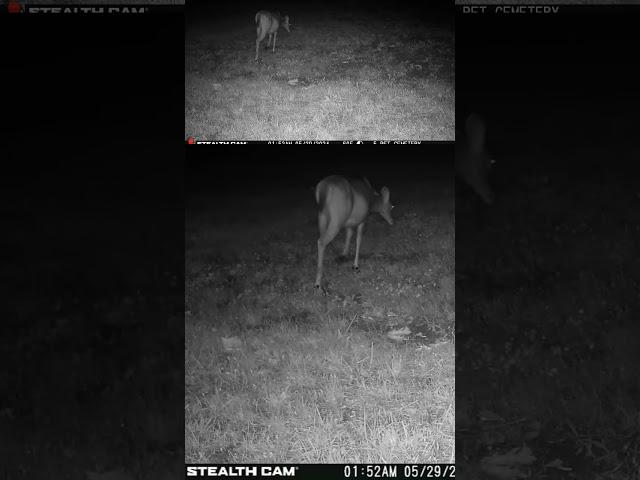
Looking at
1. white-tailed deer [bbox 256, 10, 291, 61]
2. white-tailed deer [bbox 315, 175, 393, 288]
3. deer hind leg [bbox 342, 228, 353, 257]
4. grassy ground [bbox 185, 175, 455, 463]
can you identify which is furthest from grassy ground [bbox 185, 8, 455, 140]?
deer hind leg [bbox 342, 228, 353, 257]

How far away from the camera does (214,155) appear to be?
16.4 ft

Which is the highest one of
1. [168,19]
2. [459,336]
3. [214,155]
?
[168,19]

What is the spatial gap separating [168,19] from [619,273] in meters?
3.63

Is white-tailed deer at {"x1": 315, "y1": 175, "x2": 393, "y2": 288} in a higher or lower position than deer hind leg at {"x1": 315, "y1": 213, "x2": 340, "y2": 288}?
higher

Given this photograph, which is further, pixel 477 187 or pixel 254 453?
pixel 477 187

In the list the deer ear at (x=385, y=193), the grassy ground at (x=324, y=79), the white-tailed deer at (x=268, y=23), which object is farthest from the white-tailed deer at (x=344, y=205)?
the white-tailed deer at (x=268, y=23)

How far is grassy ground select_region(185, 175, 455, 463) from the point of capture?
189 inches

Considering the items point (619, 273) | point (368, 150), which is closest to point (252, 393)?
point (368, 150)

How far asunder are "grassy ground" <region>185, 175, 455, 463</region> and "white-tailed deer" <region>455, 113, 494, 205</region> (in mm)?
233

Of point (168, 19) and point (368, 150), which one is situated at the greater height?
point (168, 19)

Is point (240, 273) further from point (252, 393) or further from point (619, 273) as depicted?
point (619, 273)

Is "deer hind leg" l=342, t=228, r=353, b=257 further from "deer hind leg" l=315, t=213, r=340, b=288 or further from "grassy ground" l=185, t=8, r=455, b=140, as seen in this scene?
"grassy ground" l=185, t=8, r=455, b=140

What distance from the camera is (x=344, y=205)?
5062mm

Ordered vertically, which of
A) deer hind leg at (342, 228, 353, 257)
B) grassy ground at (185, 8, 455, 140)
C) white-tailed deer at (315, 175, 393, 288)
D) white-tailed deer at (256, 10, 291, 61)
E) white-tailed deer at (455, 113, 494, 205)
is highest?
white-tailed deer at (256, 10, 291, 61)
